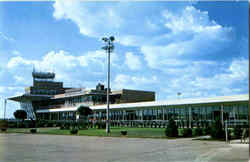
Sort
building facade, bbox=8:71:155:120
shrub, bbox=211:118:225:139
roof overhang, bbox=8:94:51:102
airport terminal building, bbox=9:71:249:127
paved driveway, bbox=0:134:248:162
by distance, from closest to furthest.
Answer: paved driveway, bbox=0:134:248:162, shrub, bbox=211:118:225:139, airport terminal building, bbox=9:71:249:127, building facade, bbox=8:71:155:120, roof overhang, bbox=8:94:51:102

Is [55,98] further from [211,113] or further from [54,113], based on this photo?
[211,113]

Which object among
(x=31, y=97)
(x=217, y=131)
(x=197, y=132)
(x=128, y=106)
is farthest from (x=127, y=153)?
(x=31, y=97)

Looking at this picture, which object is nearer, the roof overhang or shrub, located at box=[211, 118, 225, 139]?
shrub, located at box=[211, 118, 225, 139]

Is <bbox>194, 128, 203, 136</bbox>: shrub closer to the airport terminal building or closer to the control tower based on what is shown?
the airport terminal building

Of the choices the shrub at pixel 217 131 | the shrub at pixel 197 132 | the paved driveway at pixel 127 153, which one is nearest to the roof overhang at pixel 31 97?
the shrub at pixel 197 132

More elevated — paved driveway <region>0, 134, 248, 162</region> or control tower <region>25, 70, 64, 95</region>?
control tower <region>25, 70, 64, 95</region>

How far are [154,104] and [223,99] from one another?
37.0ft

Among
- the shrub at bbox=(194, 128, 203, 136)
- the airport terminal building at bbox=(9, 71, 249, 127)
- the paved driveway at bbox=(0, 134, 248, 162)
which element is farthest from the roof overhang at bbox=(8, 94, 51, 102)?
the paved driveway at bbox=(0, 134, 248, 162)

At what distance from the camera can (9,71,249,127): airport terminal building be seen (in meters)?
33.5

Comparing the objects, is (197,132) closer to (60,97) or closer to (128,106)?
(128,106)

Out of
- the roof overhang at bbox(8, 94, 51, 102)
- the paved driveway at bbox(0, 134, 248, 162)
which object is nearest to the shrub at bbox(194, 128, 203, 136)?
the paved driveway at bbox(0, 134, 248, 162)

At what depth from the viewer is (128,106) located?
45.1 m

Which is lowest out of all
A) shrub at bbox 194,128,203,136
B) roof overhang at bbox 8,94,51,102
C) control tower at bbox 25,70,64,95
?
shrub at bbox 194,128,203,136

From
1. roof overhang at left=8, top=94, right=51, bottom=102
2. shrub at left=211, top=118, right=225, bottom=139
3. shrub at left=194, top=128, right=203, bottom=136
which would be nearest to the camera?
shrub at left=211, top=118, right=225, bottom=139
